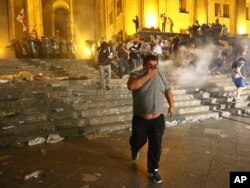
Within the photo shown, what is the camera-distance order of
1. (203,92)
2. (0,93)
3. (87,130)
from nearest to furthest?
(87,130), (0,93), (203,92)

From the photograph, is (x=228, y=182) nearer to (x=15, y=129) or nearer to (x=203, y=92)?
(x=15, y=129)

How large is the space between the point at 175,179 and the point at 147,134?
2.78ft

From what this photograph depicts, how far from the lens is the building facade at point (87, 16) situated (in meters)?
23.3

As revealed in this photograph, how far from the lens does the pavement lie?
4.50 metres

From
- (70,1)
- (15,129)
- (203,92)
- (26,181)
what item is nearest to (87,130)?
(15,129)

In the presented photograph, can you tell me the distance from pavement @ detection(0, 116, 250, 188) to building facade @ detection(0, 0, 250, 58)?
16786mm

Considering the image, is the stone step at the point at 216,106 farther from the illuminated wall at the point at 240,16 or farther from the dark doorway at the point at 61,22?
the illuminated wall at the point at 240,16

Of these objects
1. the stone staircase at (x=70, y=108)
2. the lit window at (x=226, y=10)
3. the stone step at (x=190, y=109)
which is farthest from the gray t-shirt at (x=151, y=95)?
the lit window at (x=226, y=10)

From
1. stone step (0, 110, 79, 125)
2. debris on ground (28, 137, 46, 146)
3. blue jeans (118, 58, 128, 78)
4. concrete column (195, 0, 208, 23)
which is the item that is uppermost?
concrete column (195, 0, 208, 23)

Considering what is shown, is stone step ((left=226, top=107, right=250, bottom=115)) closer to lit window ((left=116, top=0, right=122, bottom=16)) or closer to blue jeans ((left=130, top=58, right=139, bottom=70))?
blue jeans ((left=130, top=58, right=139, bottom=70))

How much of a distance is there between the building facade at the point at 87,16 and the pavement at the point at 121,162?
55.1ft

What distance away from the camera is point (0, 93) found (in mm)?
8477

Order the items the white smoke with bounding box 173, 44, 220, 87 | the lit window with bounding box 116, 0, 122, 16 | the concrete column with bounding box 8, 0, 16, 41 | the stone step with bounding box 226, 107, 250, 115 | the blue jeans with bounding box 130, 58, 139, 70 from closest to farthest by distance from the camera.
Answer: the stone step with bounding box 226, 107, 250, 115
the white smoke with bounding box 173, 44, 220, 87
the blue jeans with bounding box 130, 58, 139, 70
the concrete column with bounding box 8, 0, 16, 41
the lit window with bounding box 116, 0, 122, 16

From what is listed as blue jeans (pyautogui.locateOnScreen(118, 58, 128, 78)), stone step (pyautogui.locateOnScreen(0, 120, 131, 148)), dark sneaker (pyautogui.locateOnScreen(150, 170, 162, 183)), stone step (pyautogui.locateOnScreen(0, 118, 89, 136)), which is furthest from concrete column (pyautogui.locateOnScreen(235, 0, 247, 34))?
dark sneaker (pyautogui.locateOnScreen(150, 170, 162, 183))
